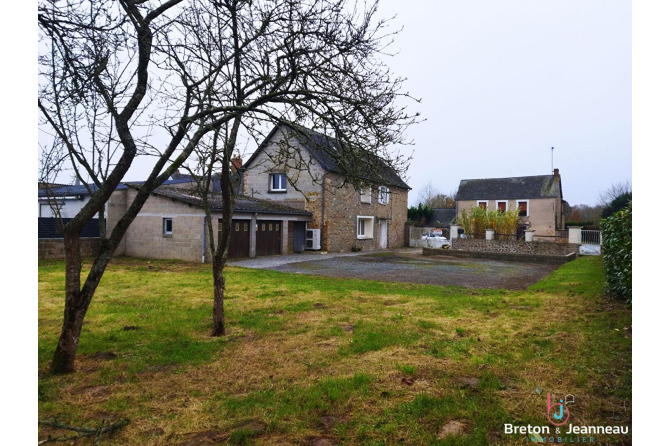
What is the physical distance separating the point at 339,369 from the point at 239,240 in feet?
50.4

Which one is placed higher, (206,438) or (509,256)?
(509,256)

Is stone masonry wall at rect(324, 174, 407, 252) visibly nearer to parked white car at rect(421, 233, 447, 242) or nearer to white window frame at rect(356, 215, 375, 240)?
white window frame at rect(356, 215, 375, 240)

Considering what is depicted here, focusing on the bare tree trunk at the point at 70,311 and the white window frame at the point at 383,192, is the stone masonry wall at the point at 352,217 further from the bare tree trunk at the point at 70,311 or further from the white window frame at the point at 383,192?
the bare tree trunk at the point at 70,311

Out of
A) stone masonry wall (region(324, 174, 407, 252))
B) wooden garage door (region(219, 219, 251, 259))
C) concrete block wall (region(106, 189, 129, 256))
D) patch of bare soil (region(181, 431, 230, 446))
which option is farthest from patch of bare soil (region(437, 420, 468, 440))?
concrete block wall (region(106, 189, 129, 256))

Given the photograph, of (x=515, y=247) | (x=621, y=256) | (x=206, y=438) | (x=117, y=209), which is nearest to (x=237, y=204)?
(x=117, y=209)

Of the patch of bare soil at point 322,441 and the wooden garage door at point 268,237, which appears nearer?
the patch of bare soil at point 322,441

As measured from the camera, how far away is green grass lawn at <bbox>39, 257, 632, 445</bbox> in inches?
137

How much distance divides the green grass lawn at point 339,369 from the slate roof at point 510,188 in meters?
33.5

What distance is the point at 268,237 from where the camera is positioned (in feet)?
70.3

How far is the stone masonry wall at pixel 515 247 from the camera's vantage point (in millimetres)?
22016

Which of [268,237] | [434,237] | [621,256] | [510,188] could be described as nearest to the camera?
[621,256]

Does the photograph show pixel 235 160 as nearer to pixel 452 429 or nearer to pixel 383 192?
pixel 383 192

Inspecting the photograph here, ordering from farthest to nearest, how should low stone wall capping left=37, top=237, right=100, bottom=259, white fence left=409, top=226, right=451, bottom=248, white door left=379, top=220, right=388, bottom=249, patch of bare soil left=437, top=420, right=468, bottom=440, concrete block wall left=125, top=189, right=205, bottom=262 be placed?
white fence left=409, top=226, right=451, bottom=248 → white door left=379, top=220, right=388, bottom=249 → concrete block wall left=125, top=189, right=205, bottom=262 → low stone wall capping left=37, top=237, right=100, bottom=259 → patch of bare soil left=437, top=420, right=468, bottom=440

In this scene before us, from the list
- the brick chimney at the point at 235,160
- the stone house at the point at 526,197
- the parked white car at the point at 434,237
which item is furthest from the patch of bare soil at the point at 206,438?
the stone house at the point at 526,197
